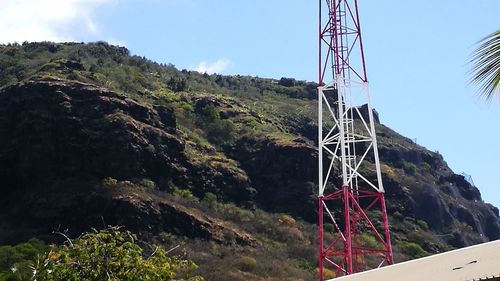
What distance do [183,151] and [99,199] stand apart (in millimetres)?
12335

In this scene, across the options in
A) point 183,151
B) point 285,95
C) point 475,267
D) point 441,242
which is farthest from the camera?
point 285,95

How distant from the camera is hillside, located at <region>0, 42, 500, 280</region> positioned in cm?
5459

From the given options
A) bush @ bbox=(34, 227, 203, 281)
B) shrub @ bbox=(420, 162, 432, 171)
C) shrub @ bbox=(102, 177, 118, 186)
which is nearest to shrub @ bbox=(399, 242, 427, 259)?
shrub @ bbox=(102, 177, 118, 186)

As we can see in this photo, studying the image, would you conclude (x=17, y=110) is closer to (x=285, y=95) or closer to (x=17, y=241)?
(x=17, y=241)

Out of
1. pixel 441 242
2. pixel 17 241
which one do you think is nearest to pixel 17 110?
pixel 17 241

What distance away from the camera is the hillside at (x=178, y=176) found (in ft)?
179

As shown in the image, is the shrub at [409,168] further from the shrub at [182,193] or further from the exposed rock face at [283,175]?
the shrub at [182,193]

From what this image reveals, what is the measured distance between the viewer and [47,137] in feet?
201

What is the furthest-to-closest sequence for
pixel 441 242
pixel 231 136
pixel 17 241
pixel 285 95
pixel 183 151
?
1. pixel 285 95
2. pixel 231 136
3. pixel 441 242
4. pixel 183 151
5. pixel 17 241

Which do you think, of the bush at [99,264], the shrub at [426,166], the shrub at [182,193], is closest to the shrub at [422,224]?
the shrub at [426,166]

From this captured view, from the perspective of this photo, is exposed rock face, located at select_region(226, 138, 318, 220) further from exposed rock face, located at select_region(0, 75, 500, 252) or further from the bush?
the bush

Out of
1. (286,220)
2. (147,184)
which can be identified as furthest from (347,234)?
(286,220)

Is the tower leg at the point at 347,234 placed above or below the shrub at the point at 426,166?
below

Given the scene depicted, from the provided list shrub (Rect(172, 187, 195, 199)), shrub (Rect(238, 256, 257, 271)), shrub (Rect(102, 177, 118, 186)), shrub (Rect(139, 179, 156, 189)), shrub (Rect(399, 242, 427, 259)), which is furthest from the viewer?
shrub (Rect(399, 242, 427, 259))
